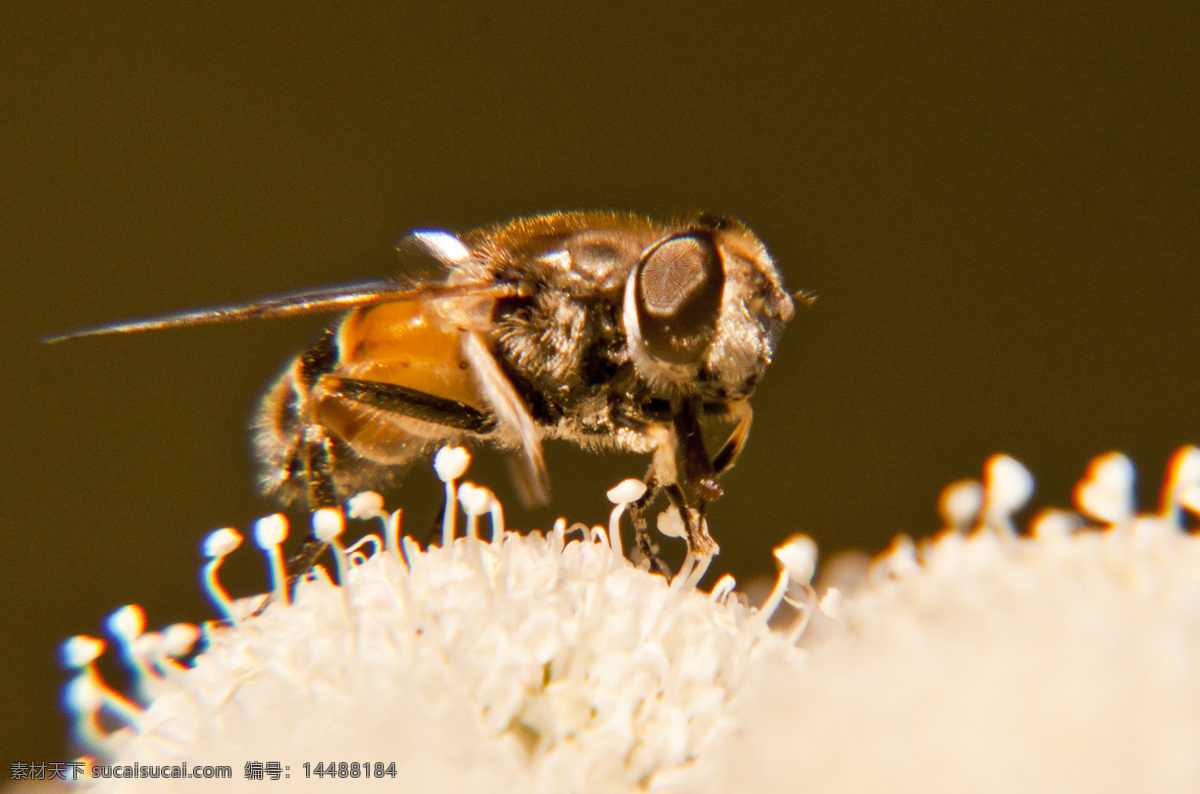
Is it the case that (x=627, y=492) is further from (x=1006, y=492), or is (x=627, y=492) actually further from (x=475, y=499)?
(x=1006, y=492)

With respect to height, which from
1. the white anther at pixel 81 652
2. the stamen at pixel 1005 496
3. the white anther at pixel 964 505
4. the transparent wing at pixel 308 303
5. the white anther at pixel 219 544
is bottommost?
the white anther at pixel 81 652

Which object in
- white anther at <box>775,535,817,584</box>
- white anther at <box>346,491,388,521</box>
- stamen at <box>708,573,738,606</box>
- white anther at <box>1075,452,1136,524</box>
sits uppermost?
white anther at <box>1075,452,1136,524</box>

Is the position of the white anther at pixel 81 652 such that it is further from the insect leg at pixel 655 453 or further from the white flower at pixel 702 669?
the insect leg at pixel 655 453

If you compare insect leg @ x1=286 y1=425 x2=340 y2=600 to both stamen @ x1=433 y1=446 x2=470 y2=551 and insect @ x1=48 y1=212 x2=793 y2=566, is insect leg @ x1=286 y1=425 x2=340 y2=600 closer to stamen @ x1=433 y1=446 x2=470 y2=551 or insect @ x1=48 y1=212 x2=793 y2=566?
insect @ x1=48 y1=212 x2=793 y2=566

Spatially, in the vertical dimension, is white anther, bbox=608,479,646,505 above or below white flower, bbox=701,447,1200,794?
below

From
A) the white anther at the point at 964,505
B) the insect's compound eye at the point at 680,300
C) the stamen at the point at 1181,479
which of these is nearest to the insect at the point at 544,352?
the insect's compound eye at the point at 680,300

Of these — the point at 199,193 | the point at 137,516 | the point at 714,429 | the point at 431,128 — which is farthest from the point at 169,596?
the point at 714,429

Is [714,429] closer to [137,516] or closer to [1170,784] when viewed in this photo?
[1170,784]

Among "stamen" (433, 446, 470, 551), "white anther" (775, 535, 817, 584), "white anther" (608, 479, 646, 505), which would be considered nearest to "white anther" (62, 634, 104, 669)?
"stamen" (433, 446, 470, 551)
